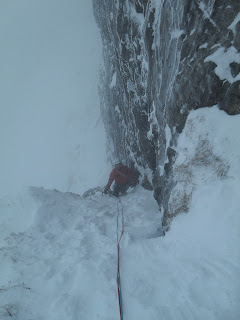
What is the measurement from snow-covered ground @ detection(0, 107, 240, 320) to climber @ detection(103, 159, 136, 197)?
12.4 feet

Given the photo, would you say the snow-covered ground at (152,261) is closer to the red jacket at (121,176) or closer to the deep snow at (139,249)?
the deep snow at (139,249)

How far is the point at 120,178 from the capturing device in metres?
10.4

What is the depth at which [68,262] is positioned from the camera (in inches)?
184

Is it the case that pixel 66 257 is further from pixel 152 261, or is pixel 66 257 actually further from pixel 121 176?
pixel 121 176

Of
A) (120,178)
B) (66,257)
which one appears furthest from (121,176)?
(66,257)

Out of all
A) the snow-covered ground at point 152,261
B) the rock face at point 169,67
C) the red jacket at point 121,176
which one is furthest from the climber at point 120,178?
the snow-covered ground at point 152,261

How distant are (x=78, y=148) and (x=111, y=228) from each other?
24895mm

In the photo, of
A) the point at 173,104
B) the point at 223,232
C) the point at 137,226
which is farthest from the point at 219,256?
the point at 173,104

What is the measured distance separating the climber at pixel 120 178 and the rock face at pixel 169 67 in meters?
0.76

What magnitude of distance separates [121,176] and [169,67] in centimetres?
551

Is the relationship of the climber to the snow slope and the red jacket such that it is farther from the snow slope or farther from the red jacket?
the snow slope

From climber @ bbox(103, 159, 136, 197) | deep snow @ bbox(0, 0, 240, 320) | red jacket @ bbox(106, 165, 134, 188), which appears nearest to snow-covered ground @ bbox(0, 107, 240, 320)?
deep snow @ bbox(0, 0, 240, 320)

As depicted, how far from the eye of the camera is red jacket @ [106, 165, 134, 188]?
10.4 metres

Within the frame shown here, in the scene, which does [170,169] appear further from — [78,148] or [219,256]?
[78,148]
